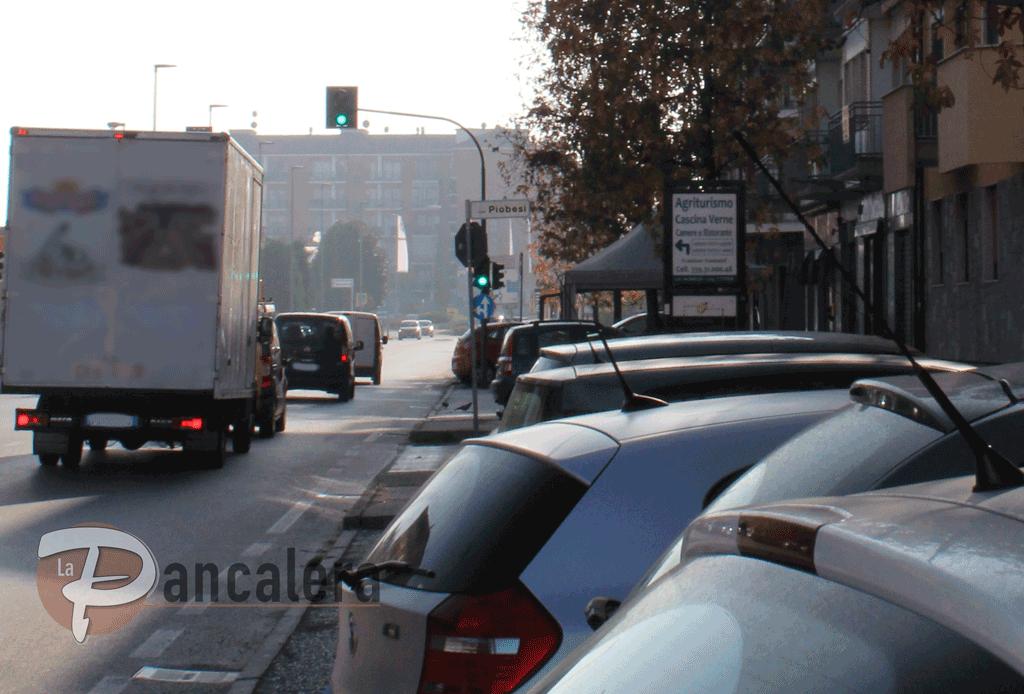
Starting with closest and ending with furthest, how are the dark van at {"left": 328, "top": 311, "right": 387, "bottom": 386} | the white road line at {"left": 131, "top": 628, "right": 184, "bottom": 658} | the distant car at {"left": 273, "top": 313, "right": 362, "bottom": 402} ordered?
the white road line at {"left": 131, "top": 628, "right": 184, "bottom": 658}
the distant car at {"left": 273, "top": 313, "right": 362, "bottom": 402}
the dark van at {"left": 328, "top": 311, "right": 387, "bottom": 386}

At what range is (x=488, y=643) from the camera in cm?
294

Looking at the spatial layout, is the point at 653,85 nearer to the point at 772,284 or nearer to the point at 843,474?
the point at 843,474

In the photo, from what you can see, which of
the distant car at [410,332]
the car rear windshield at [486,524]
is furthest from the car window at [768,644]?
the distant car at [410,332]

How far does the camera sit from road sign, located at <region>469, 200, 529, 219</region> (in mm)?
17484

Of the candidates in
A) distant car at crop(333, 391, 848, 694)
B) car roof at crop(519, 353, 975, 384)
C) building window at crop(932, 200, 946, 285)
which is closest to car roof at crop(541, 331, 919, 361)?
car roof at crop(519, 353, 975, 384)

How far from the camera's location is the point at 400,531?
Answer: 360 cm

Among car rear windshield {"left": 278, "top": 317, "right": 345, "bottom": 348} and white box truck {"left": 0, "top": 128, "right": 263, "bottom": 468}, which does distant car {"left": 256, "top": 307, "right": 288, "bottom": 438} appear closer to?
white box truck {"left": 0, "top": 128, "right": 263, "bottom": 468}

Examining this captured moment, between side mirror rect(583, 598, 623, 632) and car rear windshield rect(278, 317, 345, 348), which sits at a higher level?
car rear windshield rect(278, 317, 345, 348)

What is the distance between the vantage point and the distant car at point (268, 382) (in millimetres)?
18078

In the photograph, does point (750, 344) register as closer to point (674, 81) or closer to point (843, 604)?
point (843, 604)

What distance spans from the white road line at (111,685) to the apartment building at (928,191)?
8.35 metres

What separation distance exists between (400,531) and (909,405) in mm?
1380

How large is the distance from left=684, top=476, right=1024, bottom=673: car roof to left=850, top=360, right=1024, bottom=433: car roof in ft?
3.43

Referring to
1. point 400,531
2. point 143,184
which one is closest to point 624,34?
point 143,184
